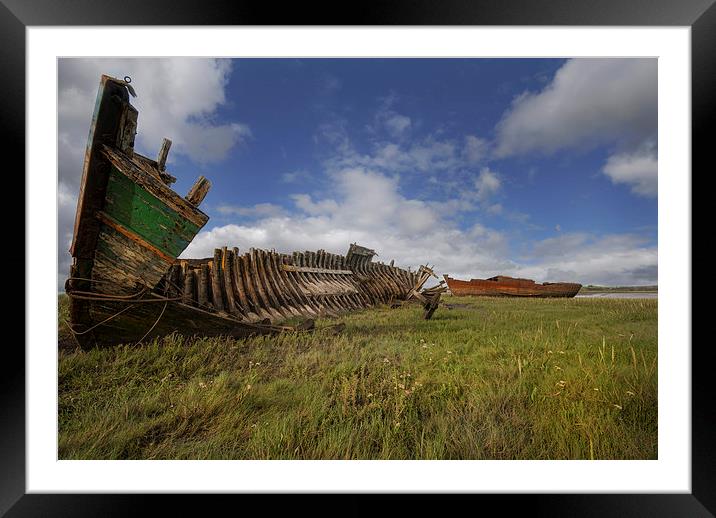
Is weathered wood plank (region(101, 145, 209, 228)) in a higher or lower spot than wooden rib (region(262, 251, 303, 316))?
higher

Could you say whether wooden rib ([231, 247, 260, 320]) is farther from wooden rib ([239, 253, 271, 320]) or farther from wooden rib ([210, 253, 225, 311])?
wooden rib ([210, 253, 225, 311])

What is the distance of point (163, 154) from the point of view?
3035mm

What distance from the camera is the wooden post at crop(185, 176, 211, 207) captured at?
9.48 ft

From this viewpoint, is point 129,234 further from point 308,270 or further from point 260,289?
point 308,270

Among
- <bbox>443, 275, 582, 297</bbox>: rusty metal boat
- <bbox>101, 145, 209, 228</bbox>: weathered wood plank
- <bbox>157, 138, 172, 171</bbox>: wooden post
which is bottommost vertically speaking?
<bbox>443, 275, 582, 297</bbox>: rusty metal boat

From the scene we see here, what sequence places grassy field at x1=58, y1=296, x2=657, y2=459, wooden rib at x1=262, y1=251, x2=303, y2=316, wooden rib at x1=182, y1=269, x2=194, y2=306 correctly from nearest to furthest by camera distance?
grassy field at x1=58, y1=296, x2=657, y2=459 < wooden rib at x1=182, y1=269, x2=194, y2=306 < wooden rib at x1=262, y1=251, x2=303, y2=316

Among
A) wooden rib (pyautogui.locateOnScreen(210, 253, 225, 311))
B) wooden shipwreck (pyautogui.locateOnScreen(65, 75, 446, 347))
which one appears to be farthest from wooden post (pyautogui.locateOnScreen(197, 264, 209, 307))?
wooden shipwreck (pyautogui.locateOnScreen(65, 75, 446, 347))

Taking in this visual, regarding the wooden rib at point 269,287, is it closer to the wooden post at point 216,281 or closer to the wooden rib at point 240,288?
the wooden rib at point 240,288

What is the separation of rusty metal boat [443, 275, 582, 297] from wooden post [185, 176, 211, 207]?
6009mm

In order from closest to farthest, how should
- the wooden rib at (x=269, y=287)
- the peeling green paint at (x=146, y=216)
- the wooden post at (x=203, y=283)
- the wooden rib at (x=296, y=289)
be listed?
the peeling green paint at (x=146, y=216)
the wooden post at (x=203, y=283)
the wooden rib at (x=269, y=287)
the wooden rib at (x=296, y=289)

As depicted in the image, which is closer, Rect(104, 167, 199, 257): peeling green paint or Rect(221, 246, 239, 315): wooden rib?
Rect(104, 167, 199, 257): peeling green paint
